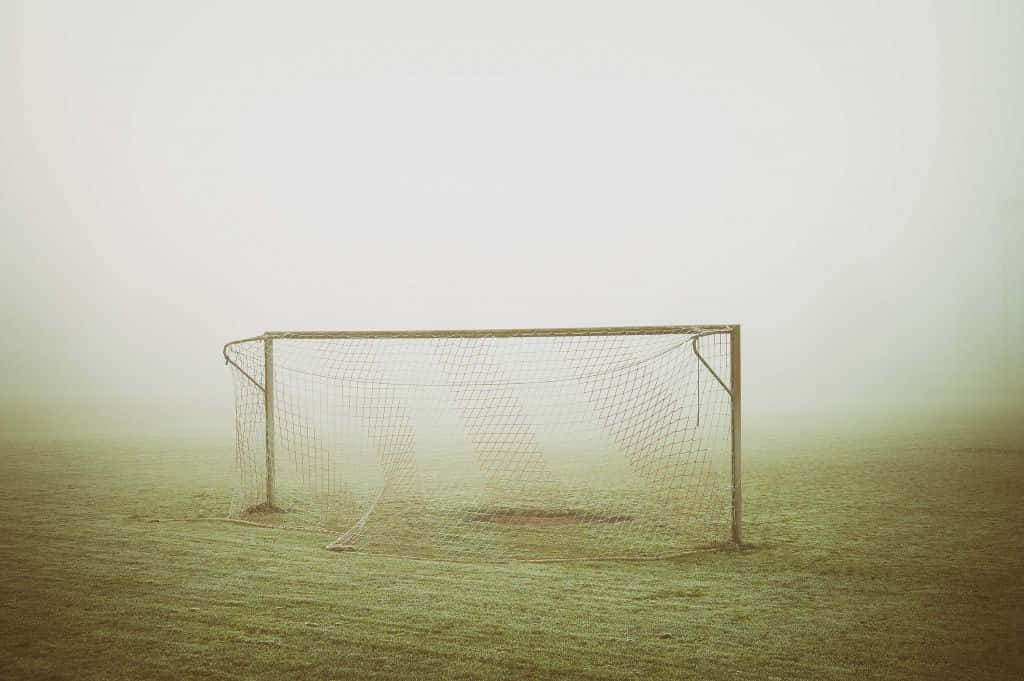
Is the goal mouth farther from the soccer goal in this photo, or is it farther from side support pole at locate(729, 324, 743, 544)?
side support pole at locate(729, 324, 743, 544)

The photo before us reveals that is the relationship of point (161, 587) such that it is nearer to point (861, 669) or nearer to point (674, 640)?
point (674, 640)

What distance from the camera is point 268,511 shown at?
6.58 metres

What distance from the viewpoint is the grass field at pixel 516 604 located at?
10.2 feet

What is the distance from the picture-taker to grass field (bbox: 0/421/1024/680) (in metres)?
3.10

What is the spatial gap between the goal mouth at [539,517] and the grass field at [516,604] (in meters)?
1.16

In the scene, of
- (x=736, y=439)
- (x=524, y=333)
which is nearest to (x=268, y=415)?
(x=524, y=333)

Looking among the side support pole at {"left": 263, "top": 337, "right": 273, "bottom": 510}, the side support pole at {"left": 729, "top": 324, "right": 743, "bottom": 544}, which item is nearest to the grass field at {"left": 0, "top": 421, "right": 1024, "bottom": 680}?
the side support pole at {"left": 729, "top": 324, "right": 743, "bottom": 544}

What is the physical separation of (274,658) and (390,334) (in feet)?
11.5

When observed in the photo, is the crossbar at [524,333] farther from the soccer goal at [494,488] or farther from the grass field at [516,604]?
the grass field at [516,604]

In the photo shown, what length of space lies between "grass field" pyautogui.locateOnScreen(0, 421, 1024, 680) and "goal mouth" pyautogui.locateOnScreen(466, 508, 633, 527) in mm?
1162

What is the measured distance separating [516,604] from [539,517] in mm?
2589

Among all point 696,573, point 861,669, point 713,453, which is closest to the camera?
point 861,669

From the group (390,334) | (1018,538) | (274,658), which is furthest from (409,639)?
(1018,538)

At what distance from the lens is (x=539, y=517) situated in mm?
6426
